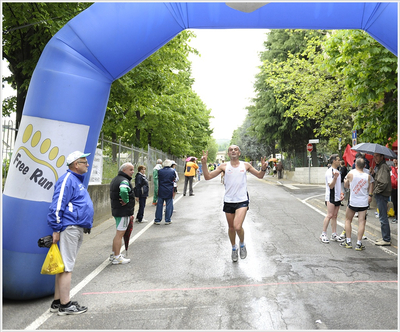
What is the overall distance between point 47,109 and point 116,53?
1.25 m

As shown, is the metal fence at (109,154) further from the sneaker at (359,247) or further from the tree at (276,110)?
the tree at (276,110)

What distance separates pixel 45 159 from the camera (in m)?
5.22

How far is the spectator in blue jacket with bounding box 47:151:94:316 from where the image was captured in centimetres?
455

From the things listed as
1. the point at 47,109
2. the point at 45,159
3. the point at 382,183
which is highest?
the point at 47,109

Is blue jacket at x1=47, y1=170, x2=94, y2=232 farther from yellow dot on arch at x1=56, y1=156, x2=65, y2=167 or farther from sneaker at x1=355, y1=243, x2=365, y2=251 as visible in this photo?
sneaker at x1=355, y1=243, x2=365, y2=251

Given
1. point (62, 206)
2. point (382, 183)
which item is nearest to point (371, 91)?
point (382, 183)

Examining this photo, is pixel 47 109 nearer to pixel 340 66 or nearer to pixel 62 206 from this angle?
pixel 62 206

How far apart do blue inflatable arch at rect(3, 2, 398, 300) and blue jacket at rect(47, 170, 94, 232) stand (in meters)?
0.65

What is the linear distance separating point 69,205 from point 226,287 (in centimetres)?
235

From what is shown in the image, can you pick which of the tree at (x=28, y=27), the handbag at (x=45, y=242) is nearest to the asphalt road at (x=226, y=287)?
the handbag at (x=45, y=242)

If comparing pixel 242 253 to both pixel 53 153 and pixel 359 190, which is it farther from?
pixel 53 153

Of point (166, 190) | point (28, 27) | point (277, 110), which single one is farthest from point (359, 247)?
point (277, 110)

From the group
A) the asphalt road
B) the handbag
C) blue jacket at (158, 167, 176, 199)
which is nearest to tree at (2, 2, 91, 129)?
blue jacket at (158, 167, 176, 199)

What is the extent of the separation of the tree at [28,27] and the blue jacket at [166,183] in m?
4.17
